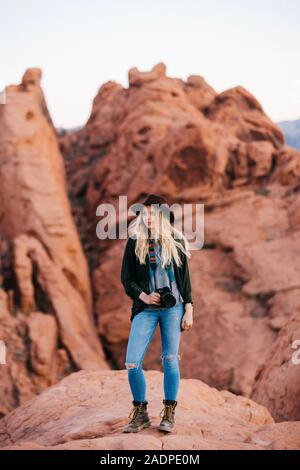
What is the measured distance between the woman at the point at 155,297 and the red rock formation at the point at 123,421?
0.35 m

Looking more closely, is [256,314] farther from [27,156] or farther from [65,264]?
[27,156]

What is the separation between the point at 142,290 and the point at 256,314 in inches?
546

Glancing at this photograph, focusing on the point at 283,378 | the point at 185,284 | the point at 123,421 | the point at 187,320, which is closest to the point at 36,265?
the point at 283,378

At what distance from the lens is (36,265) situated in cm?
1997

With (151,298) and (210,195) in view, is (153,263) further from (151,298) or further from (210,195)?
(210,195)

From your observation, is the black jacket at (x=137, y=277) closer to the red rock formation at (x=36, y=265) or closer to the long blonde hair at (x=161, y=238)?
the long blonde hair at (x=161, y=238)

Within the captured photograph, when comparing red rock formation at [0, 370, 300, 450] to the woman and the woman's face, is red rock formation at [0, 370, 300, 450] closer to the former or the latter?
the woman

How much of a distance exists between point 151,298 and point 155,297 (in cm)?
4

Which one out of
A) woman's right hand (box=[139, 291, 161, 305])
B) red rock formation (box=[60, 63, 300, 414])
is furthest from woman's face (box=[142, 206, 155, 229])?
red rock formation (box=[60, 63, 300, 414])

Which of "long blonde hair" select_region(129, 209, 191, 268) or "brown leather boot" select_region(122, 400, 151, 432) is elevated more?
"long blonde hair" select_region(129, 209, 191, 268)

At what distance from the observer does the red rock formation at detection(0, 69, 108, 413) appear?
17.5m

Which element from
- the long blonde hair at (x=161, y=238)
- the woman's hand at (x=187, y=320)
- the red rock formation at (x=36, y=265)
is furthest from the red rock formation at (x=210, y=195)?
the long blonde hair at (x=161, y=238)

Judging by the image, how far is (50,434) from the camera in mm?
6625

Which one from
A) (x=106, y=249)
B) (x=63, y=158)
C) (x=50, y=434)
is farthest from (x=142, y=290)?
(x=63, y=158)
